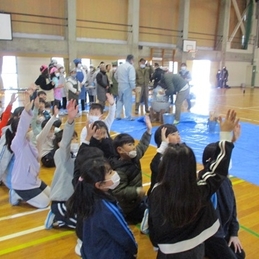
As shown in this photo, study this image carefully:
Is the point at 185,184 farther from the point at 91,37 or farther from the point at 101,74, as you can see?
the point at 91,37

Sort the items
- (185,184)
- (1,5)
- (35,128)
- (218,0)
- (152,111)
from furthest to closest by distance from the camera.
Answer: (218,0)
(1,5)
(152,111)
(35,128)
(185,184)

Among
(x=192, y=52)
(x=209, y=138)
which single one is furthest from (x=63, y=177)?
(x=192, y=52)

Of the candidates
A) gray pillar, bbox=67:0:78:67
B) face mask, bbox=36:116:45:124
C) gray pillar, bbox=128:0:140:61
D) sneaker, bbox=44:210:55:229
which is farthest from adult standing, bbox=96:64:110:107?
gray pillar, bbox=128:0:140:61

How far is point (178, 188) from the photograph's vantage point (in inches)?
52.8

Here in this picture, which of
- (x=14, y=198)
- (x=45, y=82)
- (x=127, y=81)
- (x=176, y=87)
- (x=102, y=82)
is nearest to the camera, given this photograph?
(x=14, y=198)

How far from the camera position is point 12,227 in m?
2.59

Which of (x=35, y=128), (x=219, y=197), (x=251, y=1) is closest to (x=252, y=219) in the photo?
(x=219, y=197)

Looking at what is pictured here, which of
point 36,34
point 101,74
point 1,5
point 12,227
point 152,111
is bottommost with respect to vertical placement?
point 12,227

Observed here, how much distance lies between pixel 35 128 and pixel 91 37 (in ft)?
29.9

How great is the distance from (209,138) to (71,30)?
8.28 m

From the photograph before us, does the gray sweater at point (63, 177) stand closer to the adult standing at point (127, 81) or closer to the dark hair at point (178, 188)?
the dark hair at point (178, 188)

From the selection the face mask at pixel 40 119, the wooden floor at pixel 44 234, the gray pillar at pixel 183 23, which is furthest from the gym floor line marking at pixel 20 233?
the gray pillar at pixel 183 23

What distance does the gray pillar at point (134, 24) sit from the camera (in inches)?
523

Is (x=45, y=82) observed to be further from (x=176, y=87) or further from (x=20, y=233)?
(x=20, y=233)
